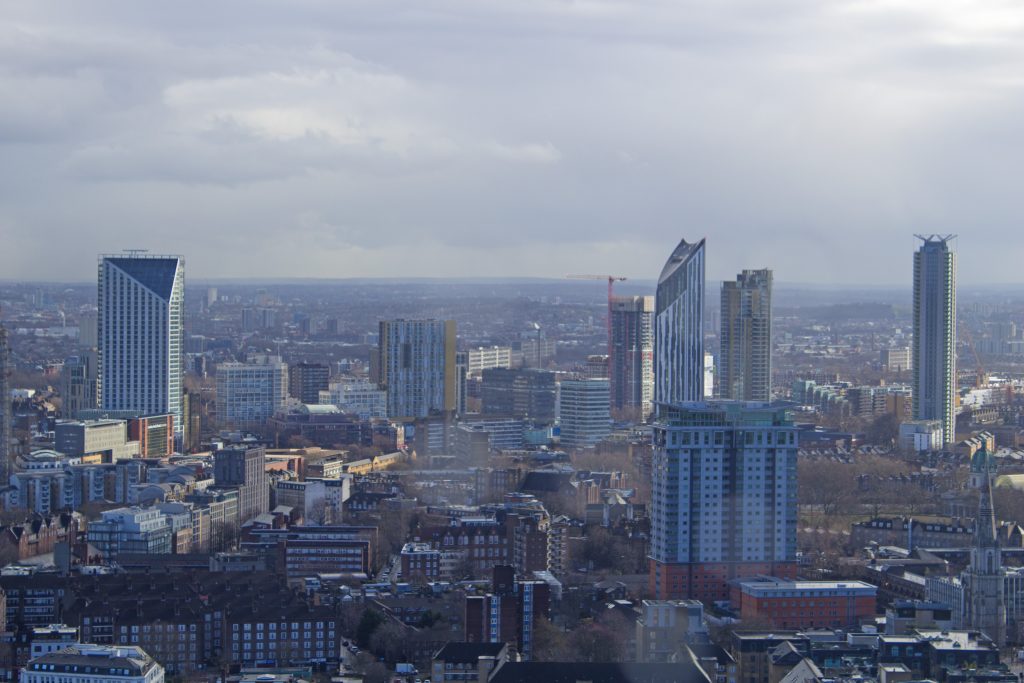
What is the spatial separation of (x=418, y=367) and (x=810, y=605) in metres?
21.7

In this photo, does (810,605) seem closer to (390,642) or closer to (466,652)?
(390,642)

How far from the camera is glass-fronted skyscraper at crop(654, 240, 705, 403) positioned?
33219 millimetres

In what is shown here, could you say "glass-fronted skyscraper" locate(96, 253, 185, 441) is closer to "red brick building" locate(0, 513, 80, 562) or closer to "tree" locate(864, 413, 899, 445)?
"tree" locate(864, 413, 899, 445)

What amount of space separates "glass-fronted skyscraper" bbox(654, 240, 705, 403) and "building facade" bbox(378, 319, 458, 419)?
4.24 metres

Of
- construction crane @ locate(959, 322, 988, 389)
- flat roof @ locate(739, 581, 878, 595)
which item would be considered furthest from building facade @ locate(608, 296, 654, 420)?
flat roof @ locate(739, 581, 878, 595)

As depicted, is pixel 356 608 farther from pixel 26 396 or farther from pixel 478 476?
A: pixel 26 396

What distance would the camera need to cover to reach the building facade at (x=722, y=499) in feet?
57.2

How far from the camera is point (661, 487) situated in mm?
17844

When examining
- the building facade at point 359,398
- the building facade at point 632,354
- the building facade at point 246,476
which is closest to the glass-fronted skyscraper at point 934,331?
the building facade at point 632,354

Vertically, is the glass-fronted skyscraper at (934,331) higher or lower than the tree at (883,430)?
higher

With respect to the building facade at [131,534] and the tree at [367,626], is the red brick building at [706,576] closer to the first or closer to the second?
the tree at [367,626]

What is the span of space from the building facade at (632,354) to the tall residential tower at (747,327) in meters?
1.37

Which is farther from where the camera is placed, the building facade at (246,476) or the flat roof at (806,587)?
the building facade at (246,476)

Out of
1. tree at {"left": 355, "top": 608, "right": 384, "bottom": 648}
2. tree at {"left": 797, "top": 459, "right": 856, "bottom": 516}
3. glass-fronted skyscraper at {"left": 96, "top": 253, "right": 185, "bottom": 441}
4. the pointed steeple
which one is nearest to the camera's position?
tree at {"left": 355, "top": 608, "right": 384, "bottom": 648}
